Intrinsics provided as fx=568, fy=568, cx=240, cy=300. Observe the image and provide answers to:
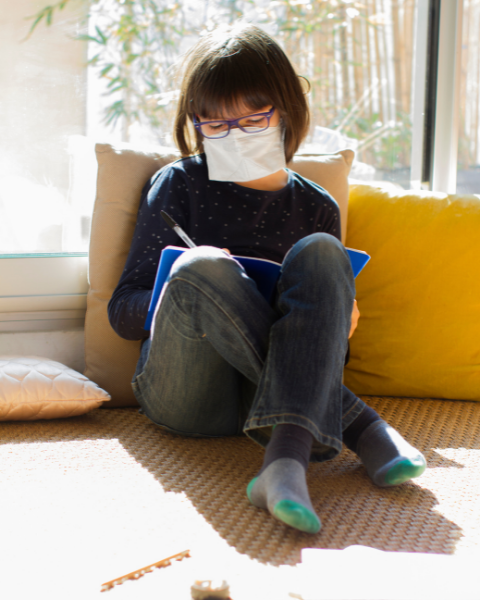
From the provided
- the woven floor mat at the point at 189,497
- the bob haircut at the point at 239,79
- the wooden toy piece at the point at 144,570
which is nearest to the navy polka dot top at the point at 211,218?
the bob haircut at the point at 239,79

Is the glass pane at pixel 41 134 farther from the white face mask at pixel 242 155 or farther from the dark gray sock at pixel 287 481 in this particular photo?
the dark gray sock at pixel 287 481

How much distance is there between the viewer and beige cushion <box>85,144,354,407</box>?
125cm

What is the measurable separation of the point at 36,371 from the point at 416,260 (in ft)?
2.86

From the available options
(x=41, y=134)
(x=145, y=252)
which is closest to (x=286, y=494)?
(x=145, y=252)

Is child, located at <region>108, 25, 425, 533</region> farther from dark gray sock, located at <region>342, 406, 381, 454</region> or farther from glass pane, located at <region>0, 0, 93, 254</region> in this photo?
glass pane, located at <region>0, 0, 93, 254</region>

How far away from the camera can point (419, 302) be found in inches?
51.8

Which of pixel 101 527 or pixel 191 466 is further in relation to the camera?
pixel 191 466

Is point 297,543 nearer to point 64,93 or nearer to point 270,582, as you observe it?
point 270,582

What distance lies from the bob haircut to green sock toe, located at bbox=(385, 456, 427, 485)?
2.27 feet

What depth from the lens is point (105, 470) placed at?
0.89m

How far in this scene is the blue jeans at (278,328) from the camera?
0.75 meters

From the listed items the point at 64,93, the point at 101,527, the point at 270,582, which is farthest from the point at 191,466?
the point at 64,93

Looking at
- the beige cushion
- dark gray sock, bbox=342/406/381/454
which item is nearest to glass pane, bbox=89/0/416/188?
the beige cushion

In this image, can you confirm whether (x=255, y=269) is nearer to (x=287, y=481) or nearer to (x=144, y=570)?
(x=287, y=481)
